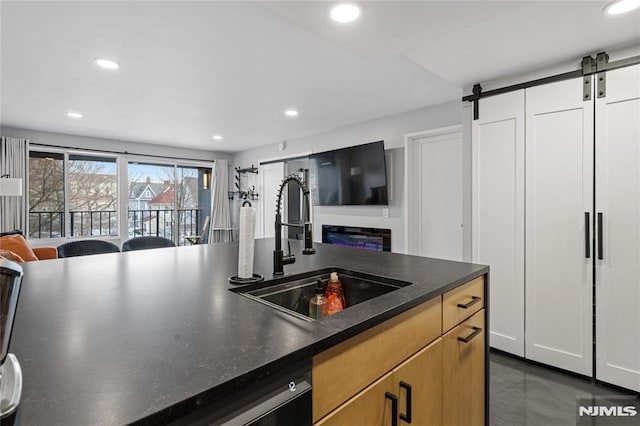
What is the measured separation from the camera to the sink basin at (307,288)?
4.09 feet

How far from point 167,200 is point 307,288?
5.81 meters

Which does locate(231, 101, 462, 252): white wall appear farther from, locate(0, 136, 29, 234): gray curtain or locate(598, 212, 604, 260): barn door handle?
locate(0, 136, 29, 234): gray curtain

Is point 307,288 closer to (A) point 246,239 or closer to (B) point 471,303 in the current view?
(A) point 246,239

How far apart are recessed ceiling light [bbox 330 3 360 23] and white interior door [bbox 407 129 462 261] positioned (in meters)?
2.31

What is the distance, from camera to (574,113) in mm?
2275

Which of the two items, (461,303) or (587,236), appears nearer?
(461,303)

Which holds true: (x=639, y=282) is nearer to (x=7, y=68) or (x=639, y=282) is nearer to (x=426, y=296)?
(x=426, y=296)

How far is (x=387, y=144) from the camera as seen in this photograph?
424 cm

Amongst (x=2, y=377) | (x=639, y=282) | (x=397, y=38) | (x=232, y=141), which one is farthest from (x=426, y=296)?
(x=232, y=141)

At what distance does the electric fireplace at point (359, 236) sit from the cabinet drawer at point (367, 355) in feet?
10.4

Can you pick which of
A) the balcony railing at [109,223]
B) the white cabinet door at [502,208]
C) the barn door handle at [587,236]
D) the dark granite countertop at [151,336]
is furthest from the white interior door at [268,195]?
the dark granite countertop at [151,336]

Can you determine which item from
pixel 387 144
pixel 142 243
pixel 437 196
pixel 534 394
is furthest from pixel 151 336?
pixel 387 144
